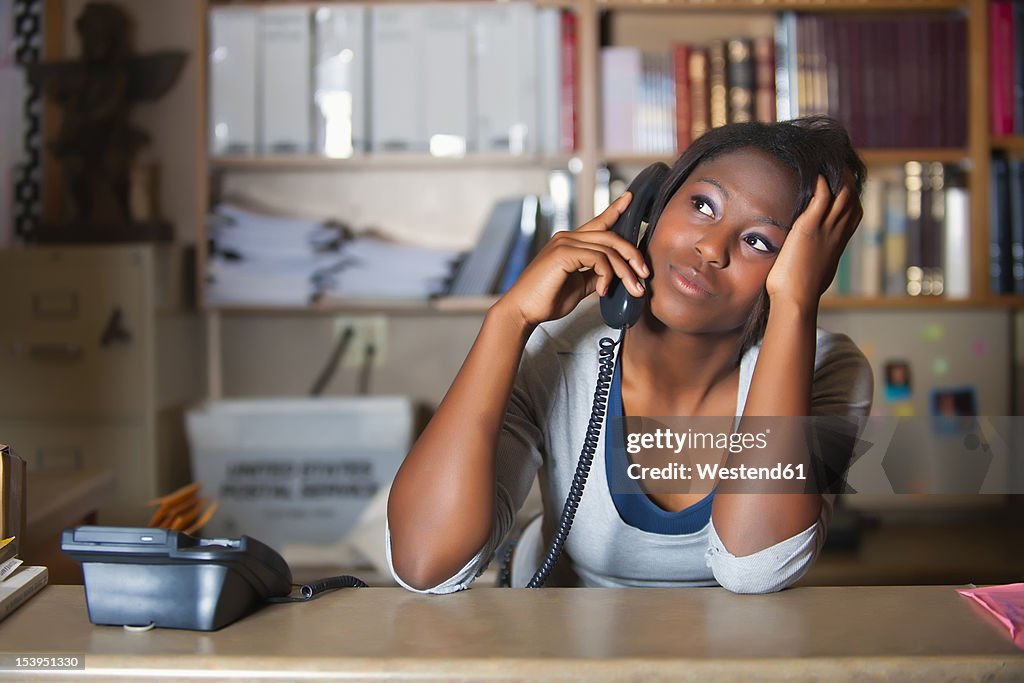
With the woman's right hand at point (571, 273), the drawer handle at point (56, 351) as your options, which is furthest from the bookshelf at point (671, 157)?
the woman's right hand at point (571, 273)

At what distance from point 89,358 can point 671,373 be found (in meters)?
1.58

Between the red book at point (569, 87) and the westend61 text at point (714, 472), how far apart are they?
1449mm

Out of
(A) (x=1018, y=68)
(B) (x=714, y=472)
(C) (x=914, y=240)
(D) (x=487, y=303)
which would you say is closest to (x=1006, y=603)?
(B) (x=714, y=472)

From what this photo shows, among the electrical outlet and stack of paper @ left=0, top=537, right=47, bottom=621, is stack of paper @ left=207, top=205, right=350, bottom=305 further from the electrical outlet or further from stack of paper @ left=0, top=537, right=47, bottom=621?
stack of paper @ left=0, top=537, right=47, bottom=621

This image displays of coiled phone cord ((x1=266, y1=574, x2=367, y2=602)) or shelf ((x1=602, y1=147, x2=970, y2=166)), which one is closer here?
coiled phone cord ((x1=266, y1=574, x2=367, y2=602))

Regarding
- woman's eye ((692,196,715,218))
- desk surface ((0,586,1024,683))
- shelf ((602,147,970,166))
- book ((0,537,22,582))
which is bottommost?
desk surface ((0,586,1024,683))

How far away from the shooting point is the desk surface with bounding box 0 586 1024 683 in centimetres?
62

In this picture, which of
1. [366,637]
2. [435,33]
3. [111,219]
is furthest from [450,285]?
[366,637]

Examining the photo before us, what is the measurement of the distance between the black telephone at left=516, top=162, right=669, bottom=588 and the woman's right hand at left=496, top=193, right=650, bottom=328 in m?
0.02

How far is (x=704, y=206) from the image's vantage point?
1.00m

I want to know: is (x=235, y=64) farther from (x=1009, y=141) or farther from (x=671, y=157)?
(x=1009, y=141)

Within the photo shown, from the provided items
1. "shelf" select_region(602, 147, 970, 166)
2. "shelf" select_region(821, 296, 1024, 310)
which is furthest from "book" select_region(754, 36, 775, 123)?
"shelf" select_region(821, 296, 1024, 310)

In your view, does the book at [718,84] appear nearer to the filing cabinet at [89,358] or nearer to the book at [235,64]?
the book at [235,64]

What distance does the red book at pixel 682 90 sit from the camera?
2373 millimetres
